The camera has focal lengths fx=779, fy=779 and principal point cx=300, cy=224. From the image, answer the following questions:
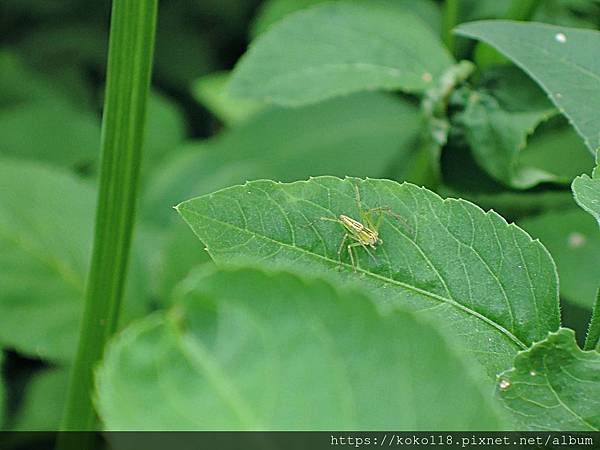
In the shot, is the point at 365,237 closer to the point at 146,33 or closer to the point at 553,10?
the point at 146,33

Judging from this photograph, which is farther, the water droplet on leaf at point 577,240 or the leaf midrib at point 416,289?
the water droplet on leaf at point 577,240

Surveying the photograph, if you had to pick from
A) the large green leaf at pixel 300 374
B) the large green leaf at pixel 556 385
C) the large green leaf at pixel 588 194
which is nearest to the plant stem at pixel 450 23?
the large green leaf at pixel 588 194

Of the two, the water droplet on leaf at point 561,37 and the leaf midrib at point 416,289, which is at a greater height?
the water droplet on leaf at point 561,37

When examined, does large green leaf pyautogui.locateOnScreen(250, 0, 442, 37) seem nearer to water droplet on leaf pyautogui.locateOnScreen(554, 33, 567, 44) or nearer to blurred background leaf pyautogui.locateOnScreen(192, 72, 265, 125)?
blurred background leaf pyautogui.locateOnScreen(192, 72, 265, 125)

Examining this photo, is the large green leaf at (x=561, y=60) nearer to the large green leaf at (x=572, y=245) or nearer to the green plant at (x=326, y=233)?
the green plant at (x=326, y=233)

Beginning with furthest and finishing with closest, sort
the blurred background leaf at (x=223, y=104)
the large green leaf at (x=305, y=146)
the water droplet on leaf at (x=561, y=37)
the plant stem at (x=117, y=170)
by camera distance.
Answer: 1. the blurred background leaf at (x=223, y=104)
2. the large green leaf at (x=305, y=146)
3. the water droplet on leaf at (x=561, y=37)
4. the plant stem at (x=117, y=170)

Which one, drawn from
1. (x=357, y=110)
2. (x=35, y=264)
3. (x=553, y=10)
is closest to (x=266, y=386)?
(x=35, y=264)

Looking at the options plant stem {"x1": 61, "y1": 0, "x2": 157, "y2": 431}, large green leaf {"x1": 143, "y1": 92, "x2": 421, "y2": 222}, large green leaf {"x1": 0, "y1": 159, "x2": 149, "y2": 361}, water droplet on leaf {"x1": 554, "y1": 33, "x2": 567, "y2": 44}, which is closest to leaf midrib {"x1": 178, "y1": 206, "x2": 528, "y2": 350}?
plant stem {"x1": 61, "y1": 0, "x2": 157, "y2": 431}
